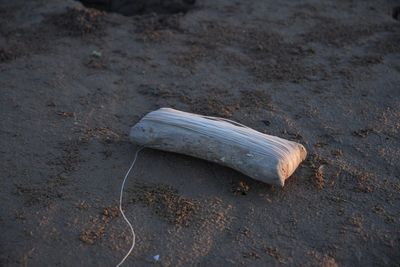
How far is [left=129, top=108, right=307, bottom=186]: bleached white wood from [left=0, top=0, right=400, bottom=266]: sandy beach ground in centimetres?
11

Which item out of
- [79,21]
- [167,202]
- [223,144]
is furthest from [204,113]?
[79,21]

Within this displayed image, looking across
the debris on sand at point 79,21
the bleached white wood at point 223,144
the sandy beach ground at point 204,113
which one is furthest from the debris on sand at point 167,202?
the debris on sand at point 79,21

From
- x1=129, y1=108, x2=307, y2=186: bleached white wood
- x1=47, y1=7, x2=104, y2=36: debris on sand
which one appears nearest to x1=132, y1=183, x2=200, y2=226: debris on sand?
x1=129, y1=108, x2=307, y2=186: bleached white wood

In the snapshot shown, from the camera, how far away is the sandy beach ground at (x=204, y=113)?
2371 millimetres

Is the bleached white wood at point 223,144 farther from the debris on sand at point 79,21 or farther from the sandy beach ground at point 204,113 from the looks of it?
the debris on sand at point 79,21

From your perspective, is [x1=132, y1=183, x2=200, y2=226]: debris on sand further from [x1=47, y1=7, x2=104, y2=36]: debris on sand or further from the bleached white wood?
[x1=47, y1=7, x2=104, y2=36]: debris on sand

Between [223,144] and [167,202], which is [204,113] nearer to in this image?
[223,144]

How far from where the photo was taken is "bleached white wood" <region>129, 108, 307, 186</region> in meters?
2.58

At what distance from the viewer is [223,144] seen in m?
2.68

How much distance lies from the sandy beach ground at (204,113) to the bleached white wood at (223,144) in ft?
0.36

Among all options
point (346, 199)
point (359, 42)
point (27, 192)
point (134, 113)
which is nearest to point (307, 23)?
point (359, 42)

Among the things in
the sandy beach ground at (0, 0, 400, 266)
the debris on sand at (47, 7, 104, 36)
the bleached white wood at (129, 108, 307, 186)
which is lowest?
the debris on sand at (47, 7, 104, 36)

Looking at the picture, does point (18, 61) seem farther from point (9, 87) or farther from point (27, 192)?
point (27, 192)

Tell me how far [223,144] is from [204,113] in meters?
0.68
